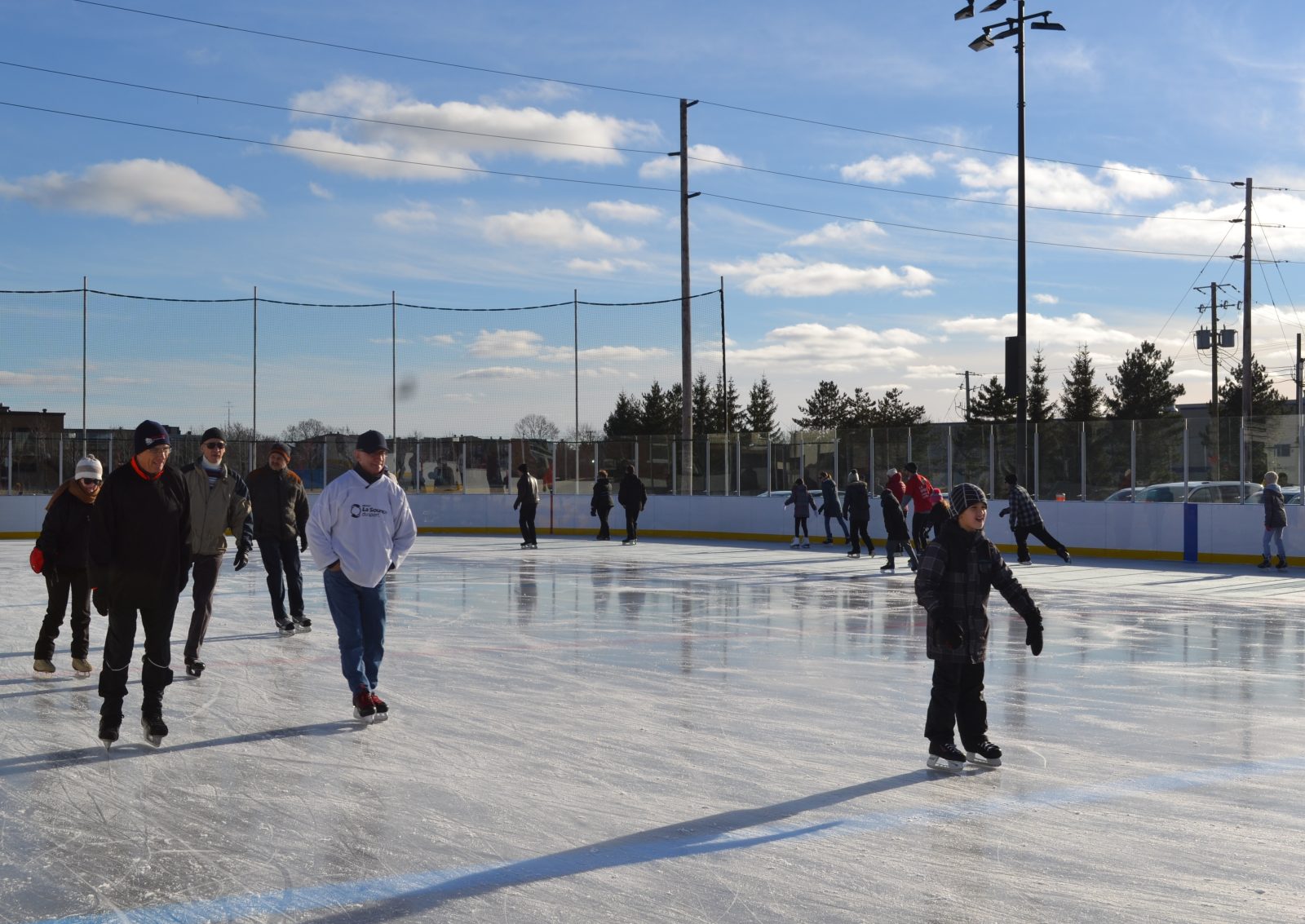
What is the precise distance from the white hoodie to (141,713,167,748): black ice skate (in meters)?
1.22

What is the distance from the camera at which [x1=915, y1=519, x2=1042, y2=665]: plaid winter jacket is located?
21.1 ft

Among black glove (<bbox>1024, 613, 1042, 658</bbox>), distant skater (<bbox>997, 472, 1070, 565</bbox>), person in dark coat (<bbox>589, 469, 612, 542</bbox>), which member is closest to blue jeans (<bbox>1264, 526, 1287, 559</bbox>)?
distant skater (<bbox>997, 472, 1070, 565</bbox>)

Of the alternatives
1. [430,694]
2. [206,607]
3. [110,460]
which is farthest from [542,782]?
[110,460]

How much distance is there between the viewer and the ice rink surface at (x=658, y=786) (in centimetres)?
439

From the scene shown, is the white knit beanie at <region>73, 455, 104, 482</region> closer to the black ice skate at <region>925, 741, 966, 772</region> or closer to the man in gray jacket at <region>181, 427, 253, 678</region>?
the man in gray jacket at <region>181, 427, 253, 678</region>

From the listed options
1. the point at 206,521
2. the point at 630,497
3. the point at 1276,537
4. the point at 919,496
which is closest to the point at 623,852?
the point at 206,521

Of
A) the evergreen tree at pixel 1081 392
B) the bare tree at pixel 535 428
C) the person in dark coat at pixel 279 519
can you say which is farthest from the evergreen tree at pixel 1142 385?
the person in dark coat at pixel 279 519

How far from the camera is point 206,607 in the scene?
8.94 meters

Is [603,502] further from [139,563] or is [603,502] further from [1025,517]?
[139,563]

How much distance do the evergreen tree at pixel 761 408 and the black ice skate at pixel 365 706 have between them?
84343mm

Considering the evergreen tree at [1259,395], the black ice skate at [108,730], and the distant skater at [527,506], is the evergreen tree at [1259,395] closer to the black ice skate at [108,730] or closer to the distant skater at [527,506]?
the distant skater at [527,506]

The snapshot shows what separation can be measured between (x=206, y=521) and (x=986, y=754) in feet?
17.3

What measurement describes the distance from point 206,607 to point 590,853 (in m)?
5.01

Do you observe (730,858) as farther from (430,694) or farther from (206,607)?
(206,607)
